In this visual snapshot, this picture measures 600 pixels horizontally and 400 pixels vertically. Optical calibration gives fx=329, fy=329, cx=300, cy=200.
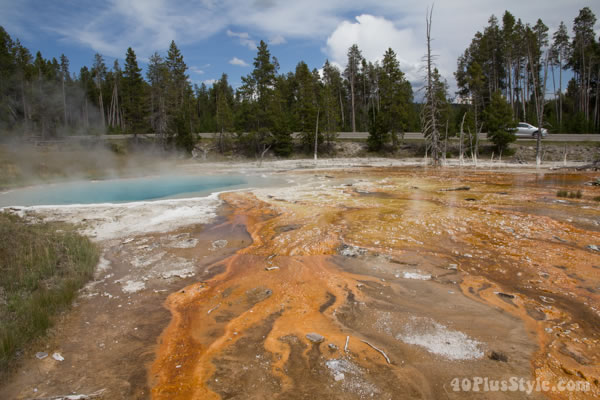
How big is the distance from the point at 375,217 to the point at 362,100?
170 ft

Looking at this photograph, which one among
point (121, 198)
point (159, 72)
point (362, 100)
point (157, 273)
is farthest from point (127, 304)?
point (362, 100)

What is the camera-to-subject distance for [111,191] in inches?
690

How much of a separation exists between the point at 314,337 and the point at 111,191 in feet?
56.3

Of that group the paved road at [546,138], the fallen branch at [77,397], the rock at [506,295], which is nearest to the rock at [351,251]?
the rock at [506,295]

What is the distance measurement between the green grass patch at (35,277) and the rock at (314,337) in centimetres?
316

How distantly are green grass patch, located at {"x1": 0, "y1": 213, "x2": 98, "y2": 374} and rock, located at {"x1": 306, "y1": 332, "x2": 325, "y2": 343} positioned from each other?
3158 mm

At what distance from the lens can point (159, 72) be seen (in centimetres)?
3866

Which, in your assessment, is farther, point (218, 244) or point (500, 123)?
point (500, 123)

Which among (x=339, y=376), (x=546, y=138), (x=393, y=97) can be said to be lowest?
(x=339, y=376)

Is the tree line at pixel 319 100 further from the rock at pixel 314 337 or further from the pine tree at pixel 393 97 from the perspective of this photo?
the rock at pixel 314 337

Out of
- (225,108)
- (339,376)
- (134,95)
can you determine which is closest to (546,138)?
(225,108)

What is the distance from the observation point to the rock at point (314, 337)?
381cm

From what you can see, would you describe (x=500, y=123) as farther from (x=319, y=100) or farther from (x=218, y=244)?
(x=218, y=244)

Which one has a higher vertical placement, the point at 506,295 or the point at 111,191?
Result: the point at 111,191
